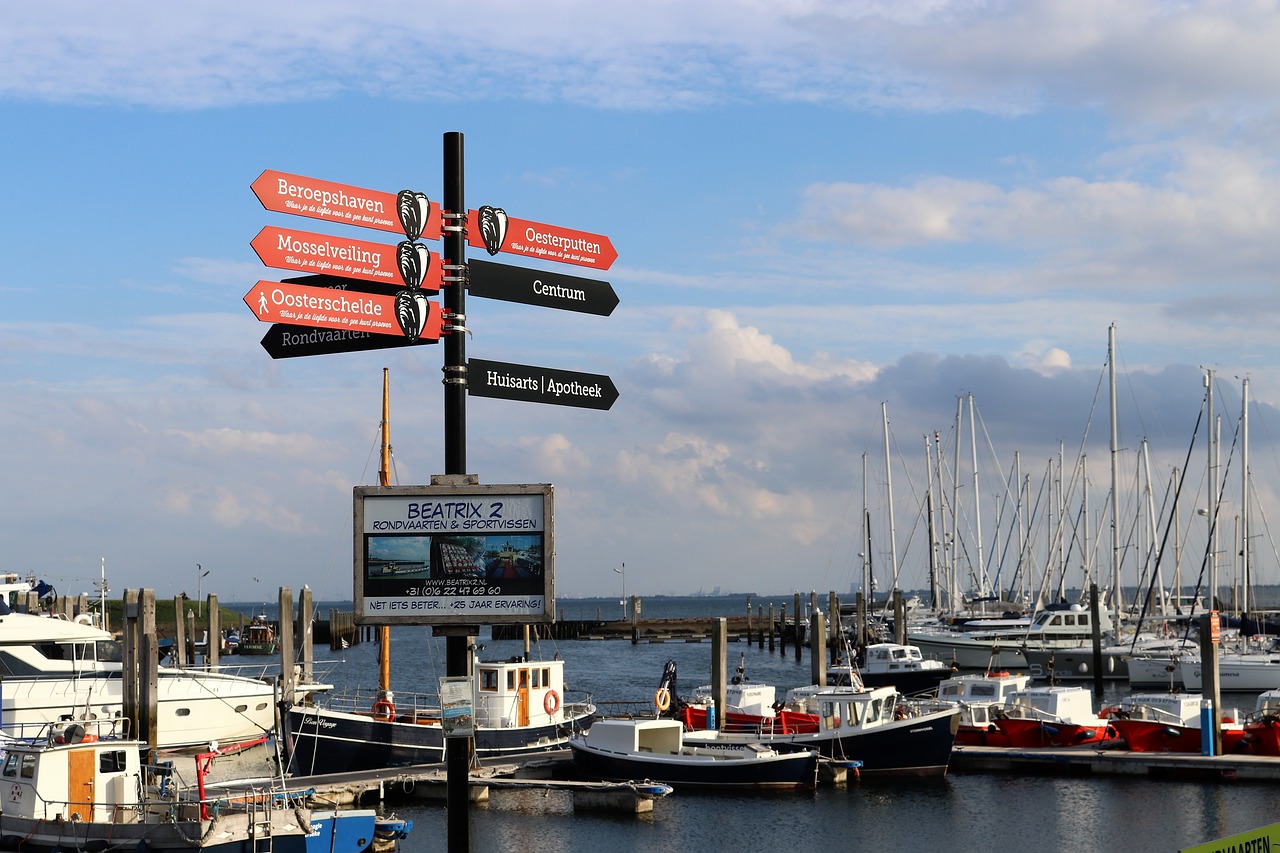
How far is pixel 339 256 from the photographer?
45.6 ft

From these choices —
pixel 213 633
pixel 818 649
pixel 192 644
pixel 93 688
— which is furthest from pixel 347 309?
pixel 192 644

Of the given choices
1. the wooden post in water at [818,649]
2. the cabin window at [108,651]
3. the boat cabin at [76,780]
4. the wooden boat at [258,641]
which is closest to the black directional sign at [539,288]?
the boat cabin at [76,780]

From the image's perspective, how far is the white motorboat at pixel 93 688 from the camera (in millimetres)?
40500

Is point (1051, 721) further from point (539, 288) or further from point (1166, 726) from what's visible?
point (539, 288)

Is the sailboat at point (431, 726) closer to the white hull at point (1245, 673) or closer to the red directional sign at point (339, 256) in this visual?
the red directional sign at point (339, 256)

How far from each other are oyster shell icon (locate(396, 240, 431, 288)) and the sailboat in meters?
23.1

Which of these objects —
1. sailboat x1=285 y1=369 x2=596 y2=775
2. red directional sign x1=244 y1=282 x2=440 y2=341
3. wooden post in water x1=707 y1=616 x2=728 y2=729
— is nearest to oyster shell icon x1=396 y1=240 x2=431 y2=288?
red directional sign x1=244 y1=282 x2=440 y2=341

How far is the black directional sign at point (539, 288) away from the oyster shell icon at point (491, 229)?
0.62 ft

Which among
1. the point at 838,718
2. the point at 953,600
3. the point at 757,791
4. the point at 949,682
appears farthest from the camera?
the point at 953,600

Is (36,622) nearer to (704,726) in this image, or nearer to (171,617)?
(704,726)

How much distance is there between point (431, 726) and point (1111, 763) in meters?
19.0

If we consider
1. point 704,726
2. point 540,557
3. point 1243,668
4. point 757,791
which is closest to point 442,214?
point 540,557

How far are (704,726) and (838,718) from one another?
6.82m

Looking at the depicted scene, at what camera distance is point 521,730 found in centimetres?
3900
